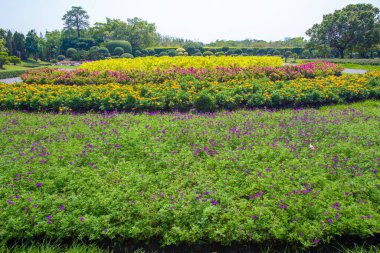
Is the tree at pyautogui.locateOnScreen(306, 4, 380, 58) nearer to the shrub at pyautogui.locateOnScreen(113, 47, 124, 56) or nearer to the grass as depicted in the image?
the shrub at pyautogui.locateOnScreen(113, 47, 124, 56)

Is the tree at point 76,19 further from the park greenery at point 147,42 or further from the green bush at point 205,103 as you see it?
the green bush at point 205,103

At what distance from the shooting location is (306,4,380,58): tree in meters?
35.5

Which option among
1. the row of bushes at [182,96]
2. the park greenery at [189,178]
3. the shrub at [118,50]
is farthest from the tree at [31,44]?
the park greenery at [189,178]

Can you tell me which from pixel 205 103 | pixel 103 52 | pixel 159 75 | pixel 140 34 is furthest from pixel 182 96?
pixel 140 34

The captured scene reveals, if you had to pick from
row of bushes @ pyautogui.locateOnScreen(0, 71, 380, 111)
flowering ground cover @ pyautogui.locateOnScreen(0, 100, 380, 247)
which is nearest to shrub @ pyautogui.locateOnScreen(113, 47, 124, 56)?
row of bushes @ pyautogui.locateOnScreen(0, 71, 380, 111)

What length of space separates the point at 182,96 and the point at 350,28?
37.9 metres

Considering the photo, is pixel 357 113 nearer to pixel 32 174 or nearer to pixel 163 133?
pixel 163 133

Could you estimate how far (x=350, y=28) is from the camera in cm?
3650

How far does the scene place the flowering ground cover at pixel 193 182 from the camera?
2.93 metres

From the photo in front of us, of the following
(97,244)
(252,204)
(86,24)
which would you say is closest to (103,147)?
(97,244)

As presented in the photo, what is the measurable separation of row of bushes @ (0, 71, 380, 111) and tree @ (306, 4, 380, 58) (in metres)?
32.9

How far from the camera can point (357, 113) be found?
712cm

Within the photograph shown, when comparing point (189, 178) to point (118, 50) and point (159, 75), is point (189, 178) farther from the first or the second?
point (118, 50)

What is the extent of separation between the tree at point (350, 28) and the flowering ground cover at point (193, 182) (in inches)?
1485
